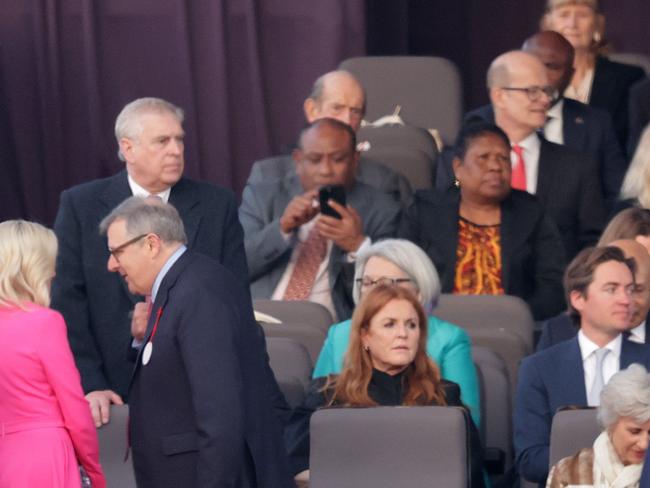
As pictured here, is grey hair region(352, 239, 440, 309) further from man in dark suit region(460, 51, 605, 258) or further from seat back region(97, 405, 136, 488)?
man in dark suit region(460, 51, 605, 258)

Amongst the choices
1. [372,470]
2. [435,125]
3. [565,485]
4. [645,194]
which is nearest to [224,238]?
[372,470]

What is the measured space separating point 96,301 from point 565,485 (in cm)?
157

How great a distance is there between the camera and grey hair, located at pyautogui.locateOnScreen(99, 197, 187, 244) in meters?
4.54

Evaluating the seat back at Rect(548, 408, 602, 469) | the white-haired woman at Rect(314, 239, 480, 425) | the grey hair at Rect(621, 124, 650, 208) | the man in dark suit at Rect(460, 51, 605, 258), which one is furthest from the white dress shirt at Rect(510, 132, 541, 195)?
the seat back at Rect(548, 408, 602, 469)

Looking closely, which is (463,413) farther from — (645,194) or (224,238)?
(645,194)

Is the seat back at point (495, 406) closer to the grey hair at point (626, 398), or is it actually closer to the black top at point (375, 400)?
the black top at point (375, 400)

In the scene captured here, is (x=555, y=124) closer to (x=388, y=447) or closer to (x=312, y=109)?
(x=312, y=109)

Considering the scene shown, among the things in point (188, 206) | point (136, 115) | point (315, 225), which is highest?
point (136, 115)

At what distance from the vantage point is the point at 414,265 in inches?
224

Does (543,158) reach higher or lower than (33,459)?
higher

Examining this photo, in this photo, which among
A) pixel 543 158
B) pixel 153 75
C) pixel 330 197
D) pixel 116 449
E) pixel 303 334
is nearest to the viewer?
pixel 116 449

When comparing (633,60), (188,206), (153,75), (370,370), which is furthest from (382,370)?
(633,60)

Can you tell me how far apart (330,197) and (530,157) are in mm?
1001

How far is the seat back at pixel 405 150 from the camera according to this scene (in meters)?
7.93
